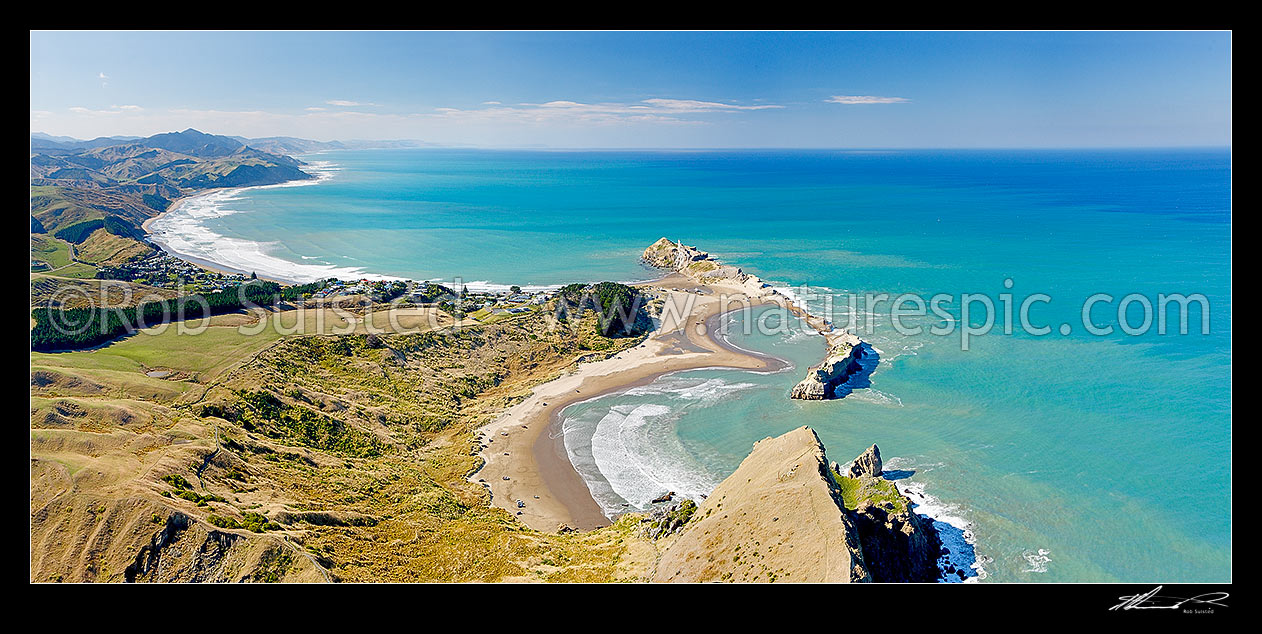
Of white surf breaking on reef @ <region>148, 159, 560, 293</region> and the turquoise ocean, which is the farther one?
white surf breaking on reef @ <region>148, 159, 560, 293</region>

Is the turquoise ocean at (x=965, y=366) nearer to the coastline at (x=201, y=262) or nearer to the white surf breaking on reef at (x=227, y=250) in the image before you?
the white surf breaking on reef at (x=227, y=250)

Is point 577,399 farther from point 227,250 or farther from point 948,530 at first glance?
point 227,250

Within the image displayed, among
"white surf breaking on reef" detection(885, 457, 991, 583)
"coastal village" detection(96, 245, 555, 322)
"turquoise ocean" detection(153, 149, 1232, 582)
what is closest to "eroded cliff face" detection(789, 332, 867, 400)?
"turquoise ocean" detection(153, 149, 1232, 582)

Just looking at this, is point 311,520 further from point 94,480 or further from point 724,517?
point 724,517
